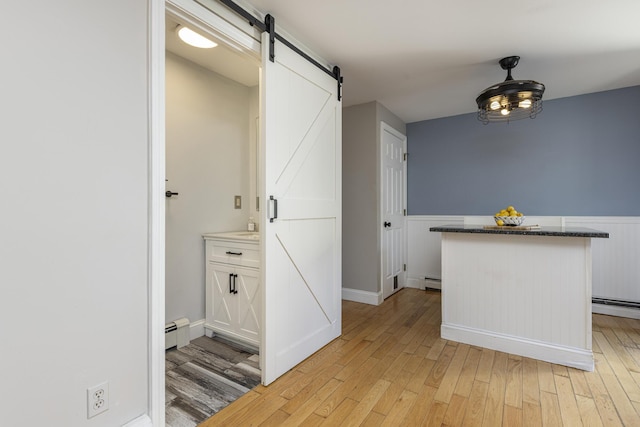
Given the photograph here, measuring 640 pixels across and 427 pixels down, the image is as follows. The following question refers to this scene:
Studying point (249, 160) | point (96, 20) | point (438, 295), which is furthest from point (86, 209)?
point (438, 295)

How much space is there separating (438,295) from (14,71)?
168 inches

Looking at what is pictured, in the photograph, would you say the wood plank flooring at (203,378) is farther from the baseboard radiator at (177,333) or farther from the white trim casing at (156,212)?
the white trim casing at (156,212)

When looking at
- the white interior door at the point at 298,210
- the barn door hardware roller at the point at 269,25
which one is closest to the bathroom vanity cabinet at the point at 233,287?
the white interior door at the point at 298,210

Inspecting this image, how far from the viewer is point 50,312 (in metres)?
1.11

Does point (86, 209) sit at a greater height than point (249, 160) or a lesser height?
lesser

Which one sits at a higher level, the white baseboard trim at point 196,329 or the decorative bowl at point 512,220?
the decorative bowl at point 512,220

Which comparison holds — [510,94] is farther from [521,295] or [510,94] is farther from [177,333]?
[177,333]

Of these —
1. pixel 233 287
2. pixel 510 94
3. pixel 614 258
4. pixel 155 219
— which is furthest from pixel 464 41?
pixel 614 258

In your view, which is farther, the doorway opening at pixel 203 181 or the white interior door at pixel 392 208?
the white interior door at pixel 392 208

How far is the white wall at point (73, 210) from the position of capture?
1.03 m

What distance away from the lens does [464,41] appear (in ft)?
7.64

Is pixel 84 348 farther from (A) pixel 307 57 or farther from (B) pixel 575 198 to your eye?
(B) pixel 575 198

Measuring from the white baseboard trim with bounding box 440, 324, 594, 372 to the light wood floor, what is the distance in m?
0.06

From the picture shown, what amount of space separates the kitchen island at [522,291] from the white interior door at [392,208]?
3.91 ft
